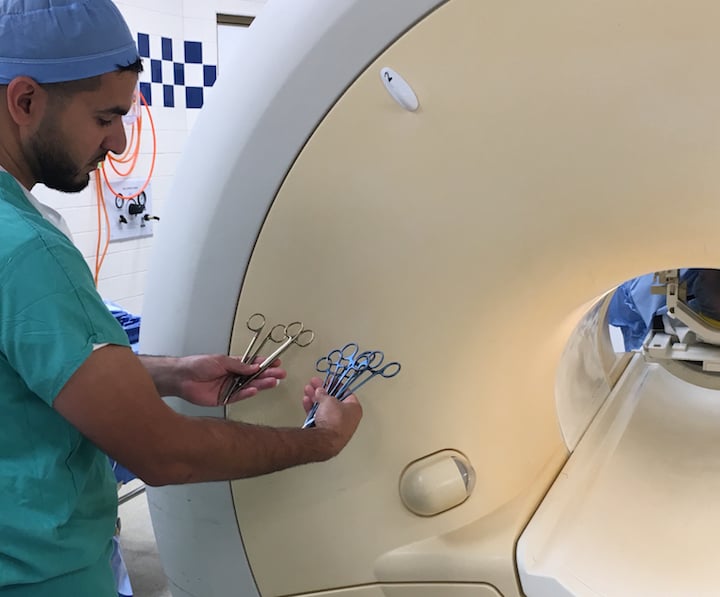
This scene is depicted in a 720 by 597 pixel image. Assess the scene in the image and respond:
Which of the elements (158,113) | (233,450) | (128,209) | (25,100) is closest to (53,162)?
(25,100)

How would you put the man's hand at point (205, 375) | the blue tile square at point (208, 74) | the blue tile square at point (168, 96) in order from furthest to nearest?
the blue tile square at point (208, 74) < the blue tile square at point (168, 96) < the man's hand at point (205, 375)

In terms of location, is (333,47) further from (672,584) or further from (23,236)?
(672,584)

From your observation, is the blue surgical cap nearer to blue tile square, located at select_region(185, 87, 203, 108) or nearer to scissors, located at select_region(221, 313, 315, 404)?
scissors, located at select_region(221, 313, 315, 404)

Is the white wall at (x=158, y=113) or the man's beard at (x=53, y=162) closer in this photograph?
the man's beard at (x=53, y=162)

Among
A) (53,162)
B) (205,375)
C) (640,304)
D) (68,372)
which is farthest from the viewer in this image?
(640,304)

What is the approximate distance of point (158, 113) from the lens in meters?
3.13

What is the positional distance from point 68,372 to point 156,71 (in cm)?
267

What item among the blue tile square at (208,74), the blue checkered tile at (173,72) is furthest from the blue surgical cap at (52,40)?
the blue tile square at (208,74)

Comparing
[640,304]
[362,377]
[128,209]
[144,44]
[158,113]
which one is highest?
[144,44]

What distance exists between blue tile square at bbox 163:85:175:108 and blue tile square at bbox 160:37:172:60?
0.12 m

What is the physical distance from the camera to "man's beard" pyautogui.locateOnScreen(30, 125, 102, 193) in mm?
784

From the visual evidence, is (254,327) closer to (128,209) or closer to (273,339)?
(273,339)

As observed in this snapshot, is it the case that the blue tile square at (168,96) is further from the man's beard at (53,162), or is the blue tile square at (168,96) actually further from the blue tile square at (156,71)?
the man's beard at (53,162)

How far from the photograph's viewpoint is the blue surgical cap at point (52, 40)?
0.75 metres
